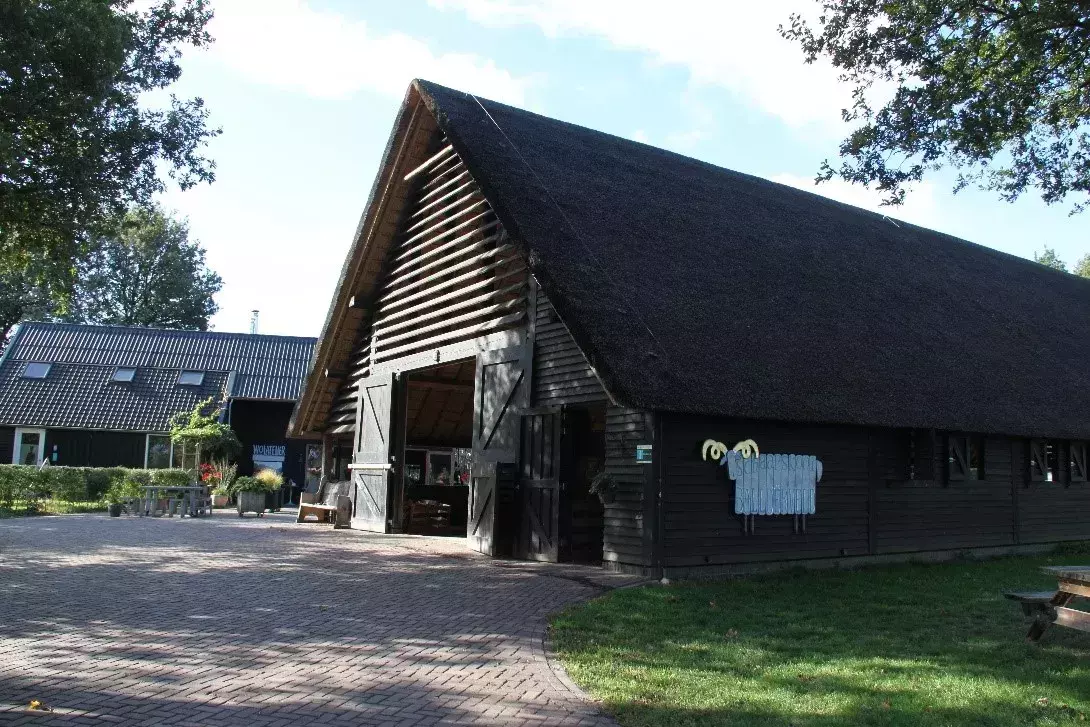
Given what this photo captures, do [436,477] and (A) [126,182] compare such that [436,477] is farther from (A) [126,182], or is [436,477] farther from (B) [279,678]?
(B) [279,678]

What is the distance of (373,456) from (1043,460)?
13.6 metres

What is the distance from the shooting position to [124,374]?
34656mm

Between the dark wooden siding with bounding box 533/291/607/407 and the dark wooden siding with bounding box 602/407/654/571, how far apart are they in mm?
539

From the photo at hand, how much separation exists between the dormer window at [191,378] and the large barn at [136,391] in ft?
0.13

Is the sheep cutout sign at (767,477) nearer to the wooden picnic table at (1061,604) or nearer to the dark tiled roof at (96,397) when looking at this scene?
the wooden picnic table at (1061,604)

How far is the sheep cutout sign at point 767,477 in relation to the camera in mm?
12961

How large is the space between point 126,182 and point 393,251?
537cm

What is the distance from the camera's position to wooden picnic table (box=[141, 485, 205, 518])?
73.5 feet

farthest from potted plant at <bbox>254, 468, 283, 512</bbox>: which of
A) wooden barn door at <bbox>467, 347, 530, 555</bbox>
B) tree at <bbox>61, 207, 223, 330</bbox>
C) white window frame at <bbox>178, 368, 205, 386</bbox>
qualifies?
tree at <bbox>61, 207, 223, 330</bbox>

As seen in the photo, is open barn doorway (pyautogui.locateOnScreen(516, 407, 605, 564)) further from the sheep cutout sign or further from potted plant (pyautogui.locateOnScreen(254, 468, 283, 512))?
potted plant (pyautogui.locateOnScreen(254, 468, 283, 512))

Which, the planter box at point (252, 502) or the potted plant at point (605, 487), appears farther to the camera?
the planter box at point (252, 502)

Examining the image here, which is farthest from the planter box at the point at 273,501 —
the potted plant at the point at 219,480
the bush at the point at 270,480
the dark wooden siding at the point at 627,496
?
the dark wooden siding at the point at 627,496

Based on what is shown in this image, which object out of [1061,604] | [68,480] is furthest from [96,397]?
[1061,604]

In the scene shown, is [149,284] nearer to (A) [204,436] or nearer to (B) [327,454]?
(A) [204,436]
